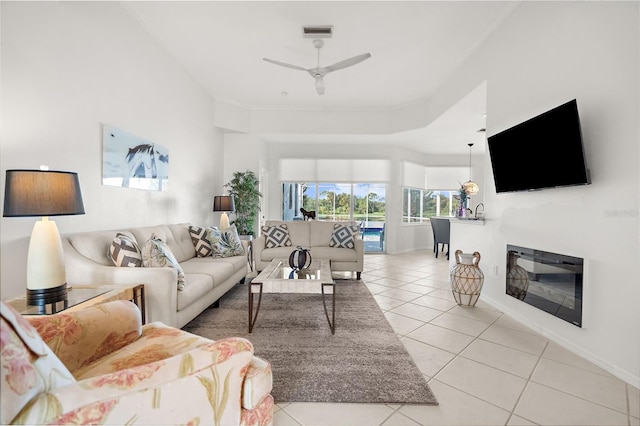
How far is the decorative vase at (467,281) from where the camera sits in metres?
3.36

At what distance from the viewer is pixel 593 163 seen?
225 centimetres

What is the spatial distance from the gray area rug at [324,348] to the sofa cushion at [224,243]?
555 mm

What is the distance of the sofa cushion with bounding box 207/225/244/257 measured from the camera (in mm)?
3867

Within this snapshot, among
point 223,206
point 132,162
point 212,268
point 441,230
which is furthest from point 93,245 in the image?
point 441,230

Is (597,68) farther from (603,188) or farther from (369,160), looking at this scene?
(369,160)

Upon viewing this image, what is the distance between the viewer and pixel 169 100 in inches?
163

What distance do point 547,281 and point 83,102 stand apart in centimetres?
440

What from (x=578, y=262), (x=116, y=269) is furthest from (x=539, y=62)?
(x=116, y=269)

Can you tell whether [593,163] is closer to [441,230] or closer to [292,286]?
[292,286]

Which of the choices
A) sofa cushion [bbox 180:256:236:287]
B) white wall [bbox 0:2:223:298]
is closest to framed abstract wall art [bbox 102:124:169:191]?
white wall [bbox 0:2:223:298]

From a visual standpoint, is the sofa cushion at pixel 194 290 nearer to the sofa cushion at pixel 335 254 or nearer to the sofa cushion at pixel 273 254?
the sofa cushion at pixel 273 254

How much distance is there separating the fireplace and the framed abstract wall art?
416cm

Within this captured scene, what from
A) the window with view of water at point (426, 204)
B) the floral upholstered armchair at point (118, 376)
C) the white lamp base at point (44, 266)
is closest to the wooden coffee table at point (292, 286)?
the floral upholstered armchair at point (118, 376)

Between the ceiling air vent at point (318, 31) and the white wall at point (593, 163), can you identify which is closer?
the white wall at point (593, 163)
